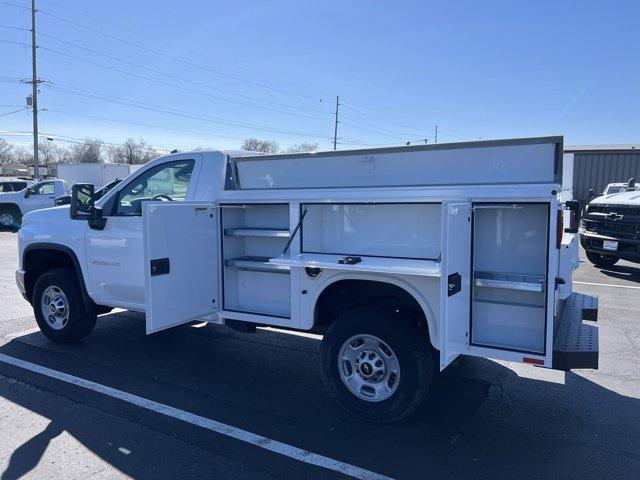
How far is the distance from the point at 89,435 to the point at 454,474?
8.67 ft

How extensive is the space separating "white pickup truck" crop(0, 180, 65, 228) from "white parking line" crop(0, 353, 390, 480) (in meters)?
18.2

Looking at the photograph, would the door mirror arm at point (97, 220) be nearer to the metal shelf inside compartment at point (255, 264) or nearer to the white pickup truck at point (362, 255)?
the white pickup truck at point (362, 255)

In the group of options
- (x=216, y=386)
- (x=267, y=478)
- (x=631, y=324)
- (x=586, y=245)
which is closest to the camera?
(x=267, y=478)

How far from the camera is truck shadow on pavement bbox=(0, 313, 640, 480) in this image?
3.59m

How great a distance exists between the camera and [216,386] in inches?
197

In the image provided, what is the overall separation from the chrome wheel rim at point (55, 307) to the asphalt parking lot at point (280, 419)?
29 cm

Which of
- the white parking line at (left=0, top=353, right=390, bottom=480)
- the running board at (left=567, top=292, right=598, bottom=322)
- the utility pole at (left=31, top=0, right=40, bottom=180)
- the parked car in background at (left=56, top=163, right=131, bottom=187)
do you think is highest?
the utility pole at (left=31, top=0, right=40, bottom=180)

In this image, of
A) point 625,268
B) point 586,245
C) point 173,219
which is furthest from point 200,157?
point 625,268

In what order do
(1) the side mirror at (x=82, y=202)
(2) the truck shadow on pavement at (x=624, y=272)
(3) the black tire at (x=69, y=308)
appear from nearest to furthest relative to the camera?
(1) the side mirror at (x=82, y=202), (3) the black tire at (x=69, y=308), (2) the truck shadow on pavement at (x=624, y=272)

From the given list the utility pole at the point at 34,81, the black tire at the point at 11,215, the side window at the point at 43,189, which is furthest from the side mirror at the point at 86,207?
the utility pole at the point at 34,81

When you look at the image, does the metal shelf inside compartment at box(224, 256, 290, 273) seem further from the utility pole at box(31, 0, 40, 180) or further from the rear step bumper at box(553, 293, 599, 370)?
the utility pole at box(31, 0, 40, 180)

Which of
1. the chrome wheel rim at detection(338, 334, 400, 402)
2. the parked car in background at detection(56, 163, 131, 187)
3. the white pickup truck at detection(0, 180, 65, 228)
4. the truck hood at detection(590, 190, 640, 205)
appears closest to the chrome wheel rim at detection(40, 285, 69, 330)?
the chrome wheel rim at detection(338, 334, 400, 402)

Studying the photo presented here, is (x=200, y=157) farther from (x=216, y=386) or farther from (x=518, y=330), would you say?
(x=518, y=330)

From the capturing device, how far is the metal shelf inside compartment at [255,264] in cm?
487
